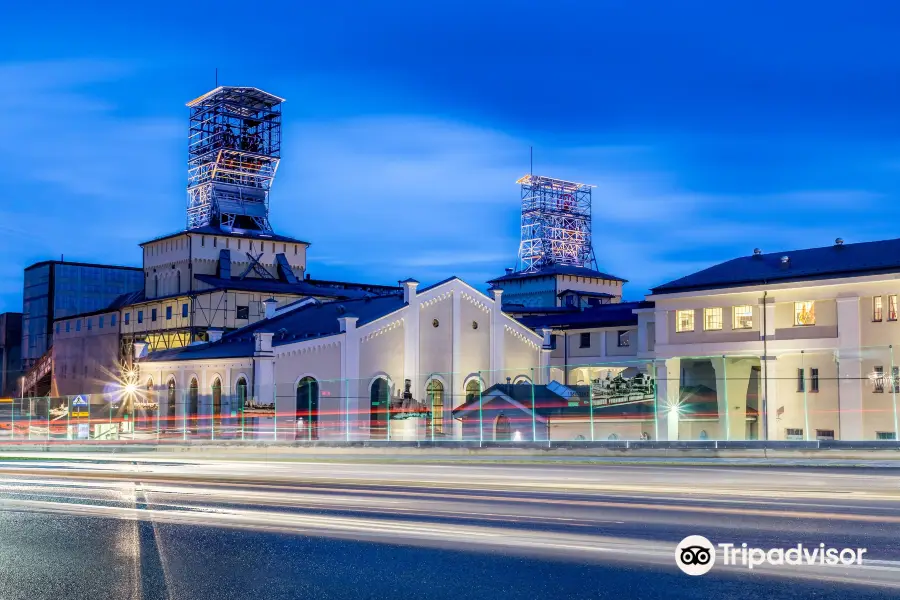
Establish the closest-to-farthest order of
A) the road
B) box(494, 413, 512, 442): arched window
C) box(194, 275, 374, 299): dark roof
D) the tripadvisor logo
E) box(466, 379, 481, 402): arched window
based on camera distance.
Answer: the road < the tripadvisor logo < box(494, 413, 512, 442): arched window < box(466, 379, 481, 402): arched window < box(194, 275, 374, 299): dark roof

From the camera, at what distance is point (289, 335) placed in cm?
5575

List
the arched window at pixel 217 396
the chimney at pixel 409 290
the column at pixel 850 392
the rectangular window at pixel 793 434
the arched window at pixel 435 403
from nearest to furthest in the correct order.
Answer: the rectangular window at pixel 793 434, the column at pixel 850 392, the arched window at pixel 435 403, the chimney at pixel 409 290, the arched window at pixel 217 396

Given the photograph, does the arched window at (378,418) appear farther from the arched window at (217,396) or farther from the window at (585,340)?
Result: the window at (585,340)

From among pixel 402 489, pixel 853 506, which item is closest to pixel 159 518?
pixel 402 489

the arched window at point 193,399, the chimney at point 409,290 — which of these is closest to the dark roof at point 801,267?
the chimney at point 409,290

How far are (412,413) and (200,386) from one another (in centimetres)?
2118

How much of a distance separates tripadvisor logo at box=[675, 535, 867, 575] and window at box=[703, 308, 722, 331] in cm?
4208

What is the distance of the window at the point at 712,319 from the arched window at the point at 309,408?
70.0 feet

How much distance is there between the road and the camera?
957cm

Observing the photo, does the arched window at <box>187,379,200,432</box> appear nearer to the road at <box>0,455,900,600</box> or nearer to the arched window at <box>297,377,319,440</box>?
the arched window at <box>297,377,319,440</box>

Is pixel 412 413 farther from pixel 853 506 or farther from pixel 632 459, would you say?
pixel 853 506

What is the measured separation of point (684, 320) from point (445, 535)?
42815mm

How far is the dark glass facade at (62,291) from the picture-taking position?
9594 cm

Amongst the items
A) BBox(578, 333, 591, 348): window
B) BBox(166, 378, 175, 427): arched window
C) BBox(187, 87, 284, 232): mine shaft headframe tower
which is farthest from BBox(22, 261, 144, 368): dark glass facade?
BBox(578, 333, 591, 348): window
